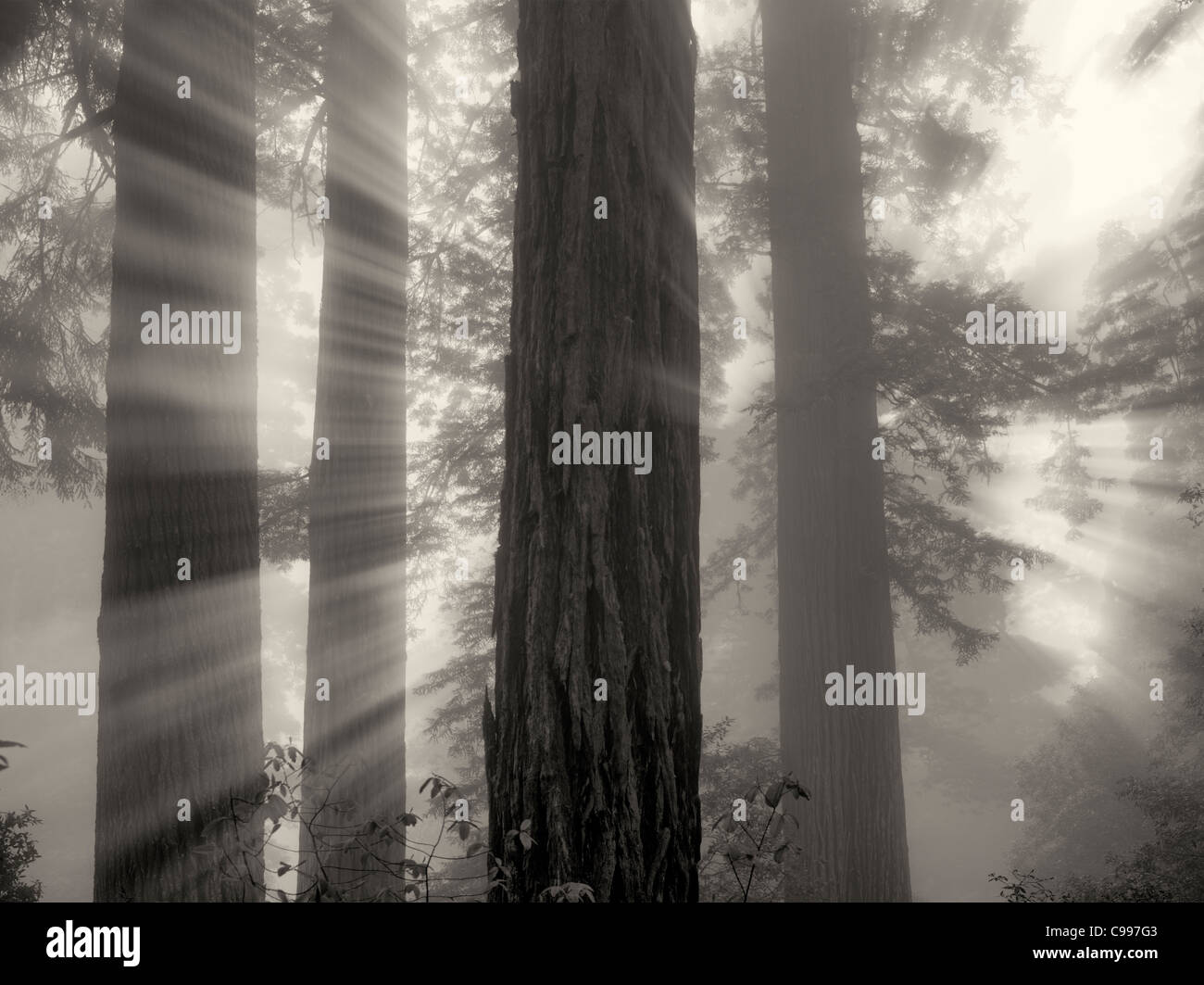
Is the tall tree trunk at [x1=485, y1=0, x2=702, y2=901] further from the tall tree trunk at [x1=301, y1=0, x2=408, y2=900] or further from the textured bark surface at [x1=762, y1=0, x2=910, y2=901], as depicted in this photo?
the textured bark surface at [x1=762, y1=0, x2=910, y2=901]

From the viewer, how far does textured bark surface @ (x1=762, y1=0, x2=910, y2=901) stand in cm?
845

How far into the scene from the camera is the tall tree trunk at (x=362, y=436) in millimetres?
7094

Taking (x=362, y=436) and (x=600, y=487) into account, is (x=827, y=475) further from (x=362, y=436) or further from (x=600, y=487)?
(x=600, y=487)

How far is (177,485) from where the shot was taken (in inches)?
175

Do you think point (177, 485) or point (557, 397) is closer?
point (557, 397)

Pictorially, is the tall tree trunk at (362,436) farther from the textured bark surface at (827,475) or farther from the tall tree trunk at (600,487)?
the tall tree trunk at (600,487)

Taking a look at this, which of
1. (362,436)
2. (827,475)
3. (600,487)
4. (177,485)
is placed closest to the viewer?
(600,487)

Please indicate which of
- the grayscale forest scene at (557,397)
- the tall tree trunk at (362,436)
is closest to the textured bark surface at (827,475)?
the grayscale forest scene at (557,397)

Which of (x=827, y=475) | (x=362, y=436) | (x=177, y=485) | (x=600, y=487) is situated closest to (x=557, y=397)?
(x=600, y=487)

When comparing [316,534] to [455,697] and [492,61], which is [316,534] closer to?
[455,697]

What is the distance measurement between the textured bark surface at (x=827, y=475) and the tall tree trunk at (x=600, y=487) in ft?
20.1

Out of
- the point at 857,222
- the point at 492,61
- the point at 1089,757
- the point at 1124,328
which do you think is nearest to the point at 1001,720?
the point at 1089,757

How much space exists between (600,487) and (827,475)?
6832mm

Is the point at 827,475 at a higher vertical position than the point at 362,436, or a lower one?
lower
